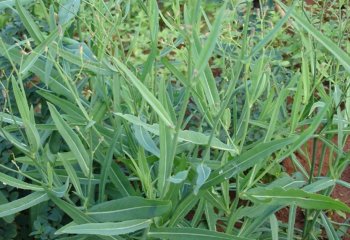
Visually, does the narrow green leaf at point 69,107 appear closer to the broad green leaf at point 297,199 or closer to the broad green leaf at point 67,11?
the broad green leaf at point 67,11

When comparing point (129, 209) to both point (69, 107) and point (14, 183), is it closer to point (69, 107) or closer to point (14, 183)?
point (14, 183)

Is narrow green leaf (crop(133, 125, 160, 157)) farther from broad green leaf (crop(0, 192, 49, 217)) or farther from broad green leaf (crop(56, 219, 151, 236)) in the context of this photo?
broad green leaf (crop(0, 192, 49, 217))

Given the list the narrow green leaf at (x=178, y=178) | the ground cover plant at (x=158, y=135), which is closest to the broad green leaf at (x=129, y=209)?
the ground cover plant at (x=158, y=135)

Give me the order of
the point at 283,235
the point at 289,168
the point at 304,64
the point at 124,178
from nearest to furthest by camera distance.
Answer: the point at 304,64, the point at 124,178, the point at 283,235, the point at 289,168

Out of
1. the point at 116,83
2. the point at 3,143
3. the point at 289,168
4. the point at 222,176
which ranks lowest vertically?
the point at 289,168

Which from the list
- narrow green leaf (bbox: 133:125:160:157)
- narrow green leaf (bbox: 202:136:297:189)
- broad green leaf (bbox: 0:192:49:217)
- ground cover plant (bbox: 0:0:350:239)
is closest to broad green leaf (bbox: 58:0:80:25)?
ground cover plant (bbox: 0:0:350:239)

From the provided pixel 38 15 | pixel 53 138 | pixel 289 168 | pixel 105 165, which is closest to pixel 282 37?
pixel 289 168

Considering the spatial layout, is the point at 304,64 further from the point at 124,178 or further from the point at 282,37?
the point at 282,37
